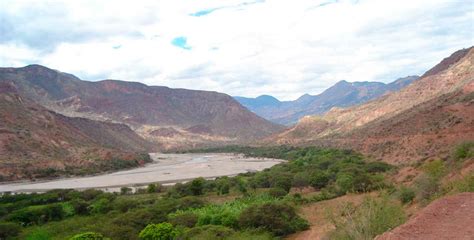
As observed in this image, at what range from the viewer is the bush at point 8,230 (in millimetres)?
36625

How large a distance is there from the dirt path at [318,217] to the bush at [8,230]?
2260cm

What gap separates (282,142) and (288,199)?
107m

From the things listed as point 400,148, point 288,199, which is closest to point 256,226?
point 288,199

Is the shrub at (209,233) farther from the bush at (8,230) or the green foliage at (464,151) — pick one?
the bush at (8,230)

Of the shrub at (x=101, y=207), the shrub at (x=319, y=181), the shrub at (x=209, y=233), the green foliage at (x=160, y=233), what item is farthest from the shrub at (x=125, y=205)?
the shrub at (x=319, y=181)

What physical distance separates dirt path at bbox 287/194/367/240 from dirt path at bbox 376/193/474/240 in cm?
769

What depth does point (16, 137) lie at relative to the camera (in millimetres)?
97250

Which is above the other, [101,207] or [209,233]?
[101,207]

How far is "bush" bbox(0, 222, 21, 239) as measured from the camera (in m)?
36.6

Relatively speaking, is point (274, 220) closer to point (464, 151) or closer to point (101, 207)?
point (464, 151)

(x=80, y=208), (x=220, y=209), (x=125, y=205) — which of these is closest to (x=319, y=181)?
(x=220, y=209)

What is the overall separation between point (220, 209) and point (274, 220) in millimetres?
8319

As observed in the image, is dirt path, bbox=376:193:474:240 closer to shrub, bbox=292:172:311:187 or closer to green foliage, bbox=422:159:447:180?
green foliage, bbox=422:159:447:180

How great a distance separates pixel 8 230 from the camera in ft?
122
